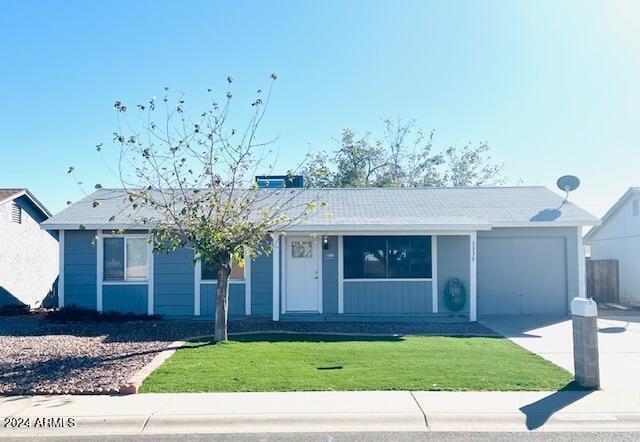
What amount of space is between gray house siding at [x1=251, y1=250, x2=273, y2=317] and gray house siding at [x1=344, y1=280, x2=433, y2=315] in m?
2.00

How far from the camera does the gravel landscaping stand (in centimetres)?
775

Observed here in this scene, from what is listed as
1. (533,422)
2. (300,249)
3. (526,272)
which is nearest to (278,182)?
(300,249)

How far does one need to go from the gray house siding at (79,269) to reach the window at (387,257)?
673 centimetres

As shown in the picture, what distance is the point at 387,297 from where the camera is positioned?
14.7m

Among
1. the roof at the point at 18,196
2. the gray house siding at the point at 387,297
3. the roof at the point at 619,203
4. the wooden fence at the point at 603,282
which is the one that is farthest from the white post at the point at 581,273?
the roof at the point at 18,196

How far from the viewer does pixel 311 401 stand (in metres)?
6.79

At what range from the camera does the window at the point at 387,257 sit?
14766 millimetres

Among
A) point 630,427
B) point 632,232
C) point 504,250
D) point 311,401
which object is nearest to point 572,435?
point 630,427

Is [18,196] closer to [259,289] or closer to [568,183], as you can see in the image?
[259,289]

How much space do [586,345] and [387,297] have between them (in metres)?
7.54

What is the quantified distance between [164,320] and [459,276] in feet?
25.4

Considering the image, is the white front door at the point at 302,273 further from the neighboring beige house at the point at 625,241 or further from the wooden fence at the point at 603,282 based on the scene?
the neighboring beige house at the point at 625,241

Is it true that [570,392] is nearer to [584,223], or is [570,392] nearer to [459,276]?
[459,276]

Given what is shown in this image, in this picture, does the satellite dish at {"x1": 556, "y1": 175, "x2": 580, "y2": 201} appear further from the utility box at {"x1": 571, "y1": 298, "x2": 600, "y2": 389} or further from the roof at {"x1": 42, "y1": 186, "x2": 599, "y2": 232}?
the utility box at {"x1": 571, "y1": 298, "x2": 600, "y2": 389}
